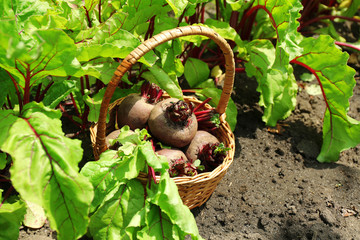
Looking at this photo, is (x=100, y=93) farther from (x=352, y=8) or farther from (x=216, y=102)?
(x=352, y=8)

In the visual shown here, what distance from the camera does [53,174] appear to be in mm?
1417

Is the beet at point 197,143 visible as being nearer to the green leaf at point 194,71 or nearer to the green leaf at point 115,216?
the green leaf at point 115,216

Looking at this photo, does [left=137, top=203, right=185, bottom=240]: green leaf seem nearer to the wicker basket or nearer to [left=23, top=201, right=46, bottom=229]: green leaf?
the wicker basket

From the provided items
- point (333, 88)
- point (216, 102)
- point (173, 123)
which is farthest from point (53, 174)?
point (333, 88)

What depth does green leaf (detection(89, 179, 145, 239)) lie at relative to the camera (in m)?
1.72

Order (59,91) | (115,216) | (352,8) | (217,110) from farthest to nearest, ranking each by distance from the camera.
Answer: (352,8) < (217,110) < (59,91) < (115,216)

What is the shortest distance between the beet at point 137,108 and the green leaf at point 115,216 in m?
0.49

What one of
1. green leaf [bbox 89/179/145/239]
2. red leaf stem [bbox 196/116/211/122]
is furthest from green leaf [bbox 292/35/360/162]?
green leaf [bbox 89/179/145/239]

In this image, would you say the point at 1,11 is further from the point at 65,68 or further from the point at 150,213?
the point at 150,213

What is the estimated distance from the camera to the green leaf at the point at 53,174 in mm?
1362

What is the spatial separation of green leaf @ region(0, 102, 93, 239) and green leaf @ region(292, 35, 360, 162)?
1.77 meters

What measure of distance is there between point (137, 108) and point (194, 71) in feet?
2.42

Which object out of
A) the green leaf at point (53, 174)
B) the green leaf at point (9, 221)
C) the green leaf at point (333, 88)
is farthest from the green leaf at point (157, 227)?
the green leaf at point (333, 88)

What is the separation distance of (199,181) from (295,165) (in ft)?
3.33
